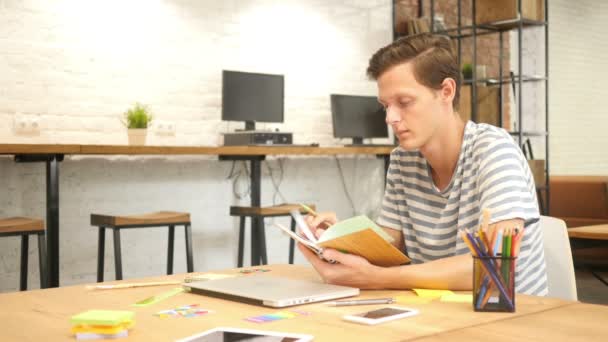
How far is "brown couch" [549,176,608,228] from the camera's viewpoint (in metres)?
5.78

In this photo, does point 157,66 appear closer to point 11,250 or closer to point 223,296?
point 11,250

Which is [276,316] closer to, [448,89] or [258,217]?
[448,89]

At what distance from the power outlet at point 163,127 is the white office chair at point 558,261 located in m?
3.36

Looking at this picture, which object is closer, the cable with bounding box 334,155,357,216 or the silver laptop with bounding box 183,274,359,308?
the silver laptop with bounding box 183,274,359,308

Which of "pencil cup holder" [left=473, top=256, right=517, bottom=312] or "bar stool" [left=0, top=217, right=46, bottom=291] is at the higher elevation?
"pencil cup holder" [left=473, top=256, right=517, bottom=312]

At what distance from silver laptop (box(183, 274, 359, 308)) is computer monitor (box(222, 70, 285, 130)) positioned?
3387 mm

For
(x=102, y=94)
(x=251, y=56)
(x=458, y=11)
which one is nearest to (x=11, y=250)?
(x=102, y=94)

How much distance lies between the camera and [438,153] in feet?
5.83

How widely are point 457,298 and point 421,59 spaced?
0.61m

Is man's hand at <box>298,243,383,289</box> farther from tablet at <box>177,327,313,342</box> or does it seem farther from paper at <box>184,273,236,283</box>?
tablet at <box>177,327,313,342</box>

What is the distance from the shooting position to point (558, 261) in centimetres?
170

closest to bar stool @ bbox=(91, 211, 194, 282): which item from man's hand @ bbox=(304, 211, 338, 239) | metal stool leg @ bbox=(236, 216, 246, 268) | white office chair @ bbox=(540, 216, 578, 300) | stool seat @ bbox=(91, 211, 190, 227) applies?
stool seat @ bbox=(91, 211, 190, 227)

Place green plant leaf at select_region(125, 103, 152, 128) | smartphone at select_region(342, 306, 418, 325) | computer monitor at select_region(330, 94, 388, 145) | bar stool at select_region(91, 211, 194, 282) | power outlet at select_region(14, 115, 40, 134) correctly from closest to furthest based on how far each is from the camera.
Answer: smartphone at select_region(342, 306, 418, 325)
bar stool at select_region(91, 211, 194, 282)
power outlet at select_region(14, 115, 40, 134)
green plant leaf at select_region(125, 103, 152, 128)
computer monitor at select_region(330, 94, 388, 145)

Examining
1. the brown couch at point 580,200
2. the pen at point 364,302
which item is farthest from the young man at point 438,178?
the brown couch at point 580,200
